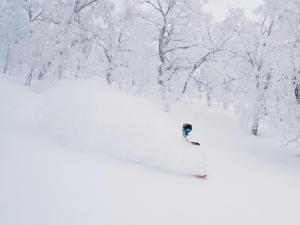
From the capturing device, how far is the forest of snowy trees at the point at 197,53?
14.9 meters

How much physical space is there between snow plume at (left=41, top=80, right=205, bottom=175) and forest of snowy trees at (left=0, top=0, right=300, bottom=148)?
630cm

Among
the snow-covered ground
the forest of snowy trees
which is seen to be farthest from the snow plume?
the forest of snowy trees

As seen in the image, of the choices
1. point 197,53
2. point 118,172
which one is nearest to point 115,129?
point 118,172

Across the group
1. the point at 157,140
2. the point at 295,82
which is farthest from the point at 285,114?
the point at 157,140

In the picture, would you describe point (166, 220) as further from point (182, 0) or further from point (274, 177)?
point (182, 0)

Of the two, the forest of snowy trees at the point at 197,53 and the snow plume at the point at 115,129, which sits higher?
the forest of snowy trees at the point at 197,53

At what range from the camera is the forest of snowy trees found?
14.9 m

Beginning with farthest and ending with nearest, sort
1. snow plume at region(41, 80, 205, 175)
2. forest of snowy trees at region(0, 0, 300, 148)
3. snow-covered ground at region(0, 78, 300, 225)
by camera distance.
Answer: forest of snowy trees at region(0, 0, 300, 148), snow plume at region(41, 80, 205, 175), snow-covered ground at region(0, 78, 300, 225)

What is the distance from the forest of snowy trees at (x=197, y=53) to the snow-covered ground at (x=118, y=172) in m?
3.82

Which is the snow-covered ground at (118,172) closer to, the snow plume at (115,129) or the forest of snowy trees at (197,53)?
the snow plume at (115,129)

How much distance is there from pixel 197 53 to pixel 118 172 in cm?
1667

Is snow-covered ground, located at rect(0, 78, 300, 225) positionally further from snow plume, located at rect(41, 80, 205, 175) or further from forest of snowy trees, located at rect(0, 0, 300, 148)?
forest of snowy trees, located at rect(0, 0, 300, 148)

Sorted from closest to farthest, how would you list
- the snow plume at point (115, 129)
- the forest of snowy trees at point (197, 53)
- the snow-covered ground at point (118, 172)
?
the snow-covered ground at point (118, 172)
the snow plume at point (115, 129)
the forest of snowy trees at point (197, 53)

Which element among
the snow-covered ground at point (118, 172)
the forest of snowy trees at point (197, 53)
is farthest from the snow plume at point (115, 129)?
the forest of snowy trees at point (197, 53)
